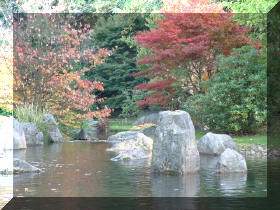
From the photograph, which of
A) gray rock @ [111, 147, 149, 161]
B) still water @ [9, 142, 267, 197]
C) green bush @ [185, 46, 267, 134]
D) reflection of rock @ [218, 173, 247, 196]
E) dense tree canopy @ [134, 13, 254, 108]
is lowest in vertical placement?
reflection of rock @ [218, 173, 247, 196]

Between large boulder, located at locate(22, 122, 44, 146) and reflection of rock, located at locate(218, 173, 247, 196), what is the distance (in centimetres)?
989

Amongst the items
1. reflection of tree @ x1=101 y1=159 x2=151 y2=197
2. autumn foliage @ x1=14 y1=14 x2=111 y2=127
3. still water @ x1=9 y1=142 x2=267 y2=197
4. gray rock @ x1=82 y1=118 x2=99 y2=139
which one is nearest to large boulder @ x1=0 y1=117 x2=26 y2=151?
still water @ x1=9 y1=142 x2=267 y2=197

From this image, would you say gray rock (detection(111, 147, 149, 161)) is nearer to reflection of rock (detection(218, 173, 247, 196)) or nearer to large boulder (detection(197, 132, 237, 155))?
large boulder (detection(197, 132, 237, 155))

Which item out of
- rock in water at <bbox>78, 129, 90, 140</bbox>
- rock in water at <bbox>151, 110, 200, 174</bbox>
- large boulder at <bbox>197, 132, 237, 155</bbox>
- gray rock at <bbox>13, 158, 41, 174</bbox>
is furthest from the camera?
rock in water at <bbox>78, 129, 90, 140</bbox>

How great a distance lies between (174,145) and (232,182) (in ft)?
5.21

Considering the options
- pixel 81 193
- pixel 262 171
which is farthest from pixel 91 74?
pixel 81 193

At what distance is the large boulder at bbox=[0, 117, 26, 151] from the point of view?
1933 cm

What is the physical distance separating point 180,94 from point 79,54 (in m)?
4.93

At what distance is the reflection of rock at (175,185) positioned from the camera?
10.7 meters

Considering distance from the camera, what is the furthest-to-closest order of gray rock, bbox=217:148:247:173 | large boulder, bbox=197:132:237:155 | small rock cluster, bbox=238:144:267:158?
small rock cluster, bbox=238:144:267:158 → large boulder, bbox=197:132:237:155 → gray rock, bbox=217:148:247:173

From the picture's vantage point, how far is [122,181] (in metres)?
12.1

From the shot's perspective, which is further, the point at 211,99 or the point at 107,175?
the point at 211,99

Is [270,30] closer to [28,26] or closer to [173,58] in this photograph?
[173,58]

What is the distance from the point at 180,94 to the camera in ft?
85.0
